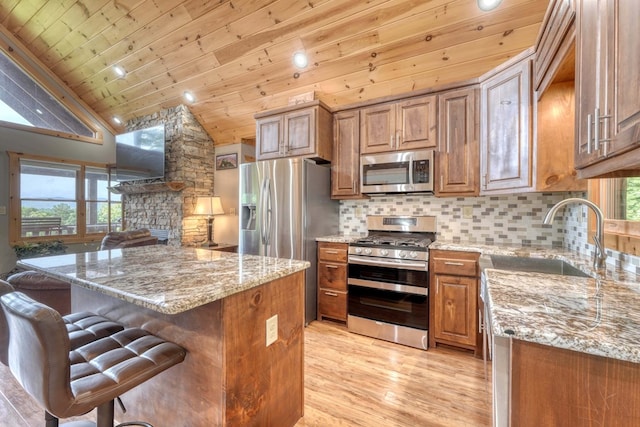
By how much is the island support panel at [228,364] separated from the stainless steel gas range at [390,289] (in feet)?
4.26

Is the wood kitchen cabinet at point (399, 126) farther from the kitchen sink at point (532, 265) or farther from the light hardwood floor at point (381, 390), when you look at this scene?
the light hardwood floor at point (381, 390)

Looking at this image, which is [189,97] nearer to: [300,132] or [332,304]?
[300,132]

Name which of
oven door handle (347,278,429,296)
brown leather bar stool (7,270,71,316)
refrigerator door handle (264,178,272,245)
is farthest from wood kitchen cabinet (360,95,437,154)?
brown leather bar stool (7,270,71,316)

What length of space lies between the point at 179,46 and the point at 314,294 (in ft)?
11.4

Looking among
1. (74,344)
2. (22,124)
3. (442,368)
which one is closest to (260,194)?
(74,344)

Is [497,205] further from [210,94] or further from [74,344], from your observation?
[210,94]

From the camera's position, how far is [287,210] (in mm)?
3012

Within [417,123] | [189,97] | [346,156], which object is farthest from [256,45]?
[417,123]

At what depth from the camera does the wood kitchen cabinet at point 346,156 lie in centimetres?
309

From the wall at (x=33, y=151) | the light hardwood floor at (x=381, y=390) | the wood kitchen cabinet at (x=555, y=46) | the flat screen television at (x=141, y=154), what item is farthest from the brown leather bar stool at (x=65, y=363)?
the wall at (x=33, y=151)

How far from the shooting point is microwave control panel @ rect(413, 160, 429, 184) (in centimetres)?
271

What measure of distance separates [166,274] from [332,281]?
6.37ft

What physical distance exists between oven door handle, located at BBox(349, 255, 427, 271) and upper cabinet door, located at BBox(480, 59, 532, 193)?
34.5 inches

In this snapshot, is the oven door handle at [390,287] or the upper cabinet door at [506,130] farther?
the oven door handle at [390,287]
